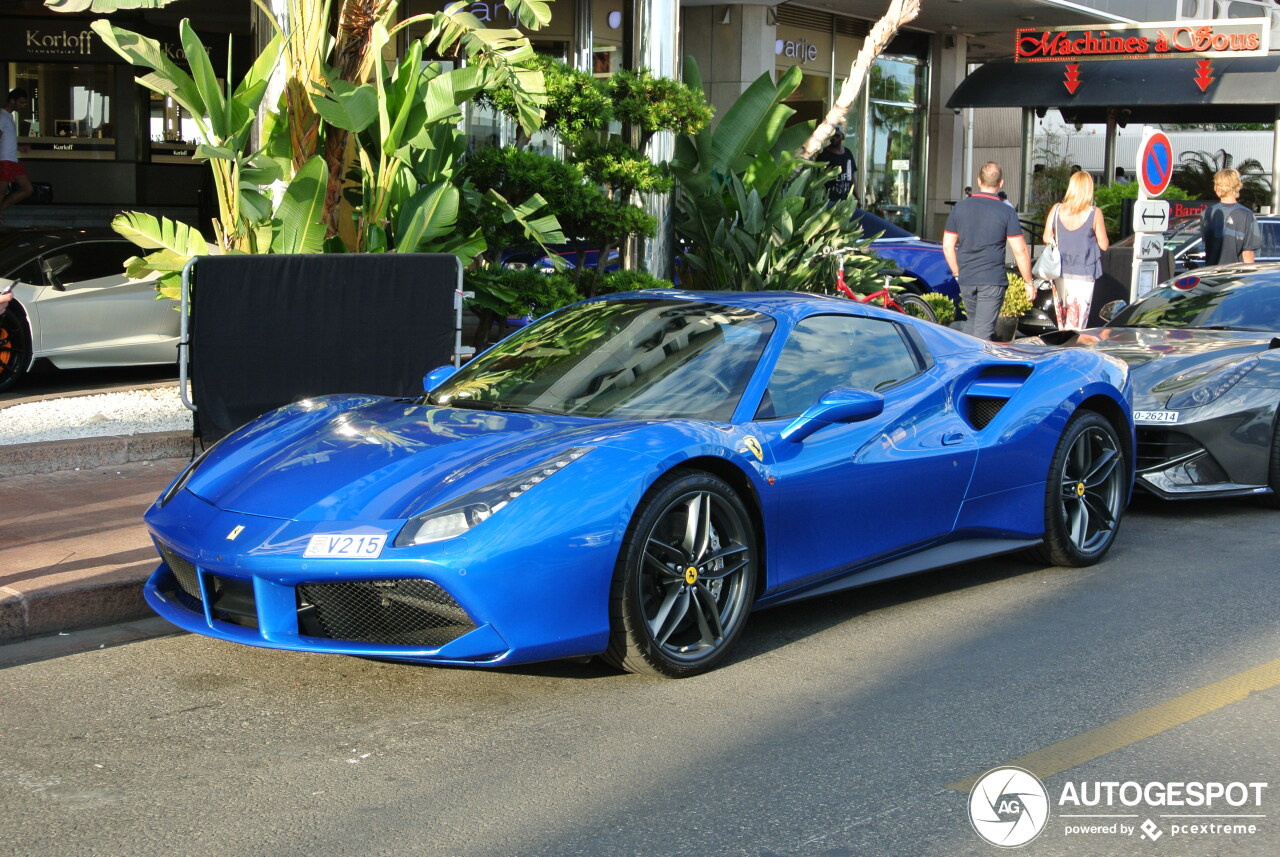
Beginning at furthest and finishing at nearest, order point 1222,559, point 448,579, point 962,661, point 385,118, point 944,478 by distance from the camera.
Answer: point 385,118 → point 1222,559 → point 944,478 → point 962,661 → point 448,579

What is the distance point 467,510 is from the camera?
14.5 feet

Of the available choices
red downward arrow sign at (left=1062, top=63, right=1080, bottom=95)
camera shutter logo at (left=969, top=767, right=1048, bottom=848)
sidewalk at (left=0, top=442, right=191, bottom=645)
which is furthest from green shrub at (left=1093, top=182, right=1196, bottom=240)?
camera shutter logo at (left=969, top=767, right=1048, bottom=848)

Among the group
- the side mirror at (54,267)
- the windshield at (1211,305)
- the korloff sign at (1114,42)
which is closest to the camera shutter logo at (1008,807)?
the windshield at (1211,305)

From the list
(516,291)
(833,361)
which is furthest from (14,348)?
(833,361)

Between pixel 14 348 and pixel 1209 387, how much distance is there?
827 cm

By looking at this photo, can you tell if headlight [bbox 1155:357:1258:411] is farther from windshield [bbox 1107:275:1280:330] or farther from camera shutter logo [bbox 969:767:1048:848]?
camera shutter logo [bbox 969:767:1048:848]

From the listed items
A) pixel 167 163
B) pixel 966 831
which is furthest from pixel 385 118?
pixel 167 163

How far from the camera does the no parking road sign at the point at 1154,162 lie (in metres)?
12.5

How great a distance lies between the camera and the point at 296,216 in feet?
29.8

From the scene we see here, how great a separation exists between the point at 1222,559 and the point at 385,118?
19.4 feet

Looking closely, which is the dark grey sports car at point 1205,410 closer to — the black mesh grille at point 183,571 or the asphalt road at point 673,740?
the asphalt road at point 673,740

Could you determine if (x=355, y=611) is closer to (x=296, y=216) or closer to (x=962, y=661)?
(x=962, y=661)

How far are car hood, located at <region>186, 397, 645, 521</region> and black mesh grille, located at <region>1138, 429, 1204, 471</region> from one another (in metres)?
3.95

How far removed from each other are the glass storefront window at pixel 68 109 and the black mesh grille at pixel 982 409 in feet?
65.1
